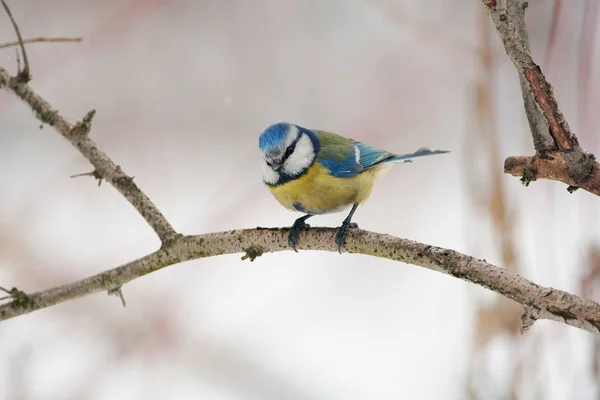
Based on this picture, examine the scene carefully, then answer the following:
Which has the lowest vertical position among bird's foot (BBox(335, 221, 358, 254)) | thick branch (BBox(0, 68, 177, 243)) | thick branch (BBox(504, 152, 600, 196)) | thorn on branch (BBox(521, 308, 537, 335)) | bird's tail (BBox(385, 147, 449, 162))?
thorn on branch (BBox(521, 308, 537, 335))

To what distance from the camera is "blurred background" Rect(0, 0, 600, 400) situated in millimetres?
2293

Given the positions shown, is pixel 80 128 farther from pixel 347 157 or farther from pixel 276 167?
pixel 347 157

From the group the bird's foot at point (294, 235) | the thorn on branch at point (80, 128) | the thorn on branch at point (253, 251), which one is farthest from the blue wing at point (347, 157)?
the thorn on branch at point (80, 128)

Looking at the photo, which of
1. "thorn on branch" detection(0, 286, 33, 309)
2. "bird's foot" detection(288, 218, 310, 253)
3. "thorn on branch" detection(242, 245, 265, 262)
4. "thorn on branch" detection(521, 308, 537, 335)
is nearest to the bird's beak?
"bird's foot" detection(288, 218, 310, 253)

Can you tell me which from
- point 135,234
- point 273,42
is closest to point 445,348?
point 135,234

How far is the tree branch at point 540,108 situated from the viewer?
2.56ft

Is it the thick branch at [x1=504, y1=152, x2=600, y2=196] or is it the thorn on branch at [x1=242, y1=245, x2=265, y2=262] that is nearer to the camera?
the thick branch at [x1=504, y1=152, x2=600, y2=196]

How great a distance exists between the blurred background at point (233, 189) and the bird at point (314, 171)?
0.36 meters

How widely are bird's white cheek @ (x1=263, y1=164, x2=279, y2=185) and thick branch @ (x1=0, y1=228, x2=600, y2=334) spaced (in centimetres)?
27

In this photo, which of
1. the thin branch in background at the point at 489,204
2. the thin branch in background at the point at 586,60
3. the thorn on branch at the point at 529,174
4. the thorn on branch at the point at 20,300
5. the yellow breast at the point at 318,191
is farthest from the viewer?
the yellow breast at the point at 318,191

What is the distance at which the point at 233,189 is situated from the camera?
9.95 feet

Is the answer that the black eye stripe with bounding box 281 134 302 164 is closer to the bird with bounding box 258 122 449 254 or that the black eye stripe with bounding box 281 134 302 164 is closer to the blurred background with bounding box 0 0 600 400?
the bird with bounding box 258 122 449 254

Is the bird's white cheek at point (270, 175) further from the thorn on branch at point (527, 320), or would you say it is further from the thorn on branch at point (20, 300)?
the thorn on branch at point (527, 320)

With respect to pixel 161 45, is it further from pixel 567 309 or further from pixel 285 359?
pixel 567 309
